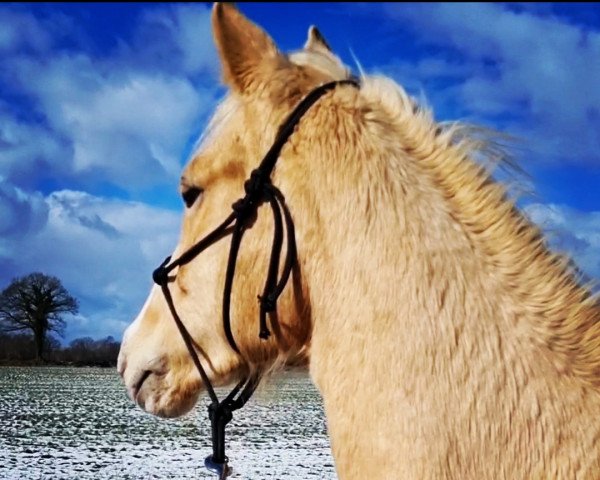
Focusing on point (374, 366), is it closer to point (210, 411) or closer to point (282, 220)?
point (282, 220)

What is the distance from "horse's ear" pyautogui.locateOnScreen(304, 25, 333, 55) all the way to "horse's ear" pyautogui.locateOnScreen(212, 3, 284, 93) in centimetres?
27

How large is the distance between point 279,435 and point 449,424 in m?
17.9

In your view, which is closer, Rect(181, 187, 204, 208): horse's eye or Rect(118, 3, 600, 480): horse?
Rect(118, 3, 600, 480): horse

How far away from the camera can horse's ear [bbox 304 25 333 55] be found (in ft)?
9.04

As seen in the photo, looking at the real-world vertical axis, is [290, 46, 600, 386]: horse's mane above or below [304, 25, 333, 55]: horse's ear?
below

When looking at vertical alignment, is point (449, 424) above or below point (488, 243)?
below

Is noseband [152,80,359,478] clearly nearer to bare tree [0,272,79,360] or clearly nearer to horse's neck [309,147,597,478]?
horse's neck [309,147,597,478]

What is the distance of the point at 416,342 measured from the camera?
2.06 m

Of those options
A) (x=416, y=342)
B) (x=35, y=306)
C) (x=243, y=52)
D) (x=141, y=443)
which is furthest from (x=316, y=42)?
(x=35, y=306)

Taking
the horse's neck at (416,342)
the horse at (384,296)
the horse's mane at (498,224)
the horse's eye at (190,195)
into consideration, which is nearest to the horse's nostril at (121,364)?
the horse at (384,296)

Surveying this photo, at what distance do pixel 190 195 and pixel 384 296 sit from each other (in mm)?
878

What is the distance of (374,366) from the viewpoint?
209cm

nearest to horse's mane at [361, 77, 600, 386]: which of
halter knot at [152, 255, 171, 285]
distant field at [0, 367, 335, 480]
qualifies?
halter knot at [152, 255, 171, 285]

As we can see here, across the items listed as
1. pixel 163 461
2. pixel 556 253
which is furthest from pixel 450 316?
pixel 163 461
